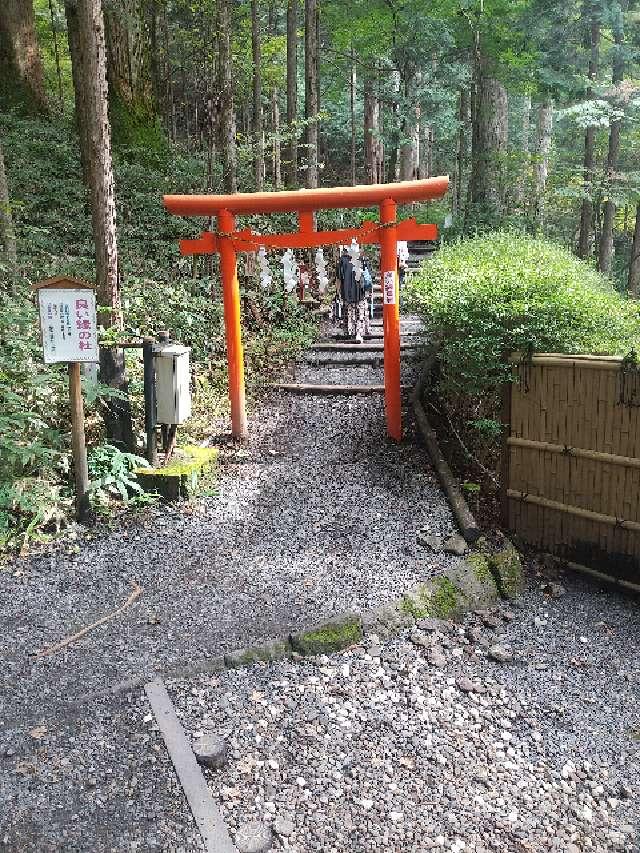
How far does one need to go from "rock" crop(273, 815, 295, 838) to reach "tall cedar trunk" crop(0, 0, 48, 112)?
1743cm

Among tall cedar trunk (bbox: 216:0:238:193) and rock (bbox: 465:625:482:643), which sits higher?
tall cedar trunk (bbox: 216:0:238:193)

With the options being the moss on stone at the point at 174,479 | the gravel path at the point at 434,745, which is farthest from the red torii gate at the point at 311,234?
the gravel path at the point at 434,745

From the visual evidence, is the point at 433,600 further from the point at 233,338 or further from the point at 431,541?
the point at 233,338

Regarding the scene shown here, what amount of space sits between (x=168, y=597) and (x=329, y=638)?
125cm

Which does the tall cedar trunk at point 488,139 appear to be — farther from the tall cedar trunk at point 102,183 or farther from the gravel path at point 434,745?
the gravel path at point 434,745

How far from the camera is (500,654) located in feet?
14.6

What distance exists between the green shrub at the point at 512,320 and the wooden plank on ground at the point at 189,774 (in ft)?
13.5

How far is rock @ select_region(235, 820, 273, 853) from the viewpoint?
2.72 metres

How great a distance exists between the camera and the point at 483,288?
6359mm

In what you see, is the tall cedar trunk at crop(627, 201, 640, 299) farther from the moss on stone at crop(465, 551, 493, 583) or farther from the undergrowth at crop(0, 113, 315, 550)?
the moss on stone at crop(465, 551, 493, 583)

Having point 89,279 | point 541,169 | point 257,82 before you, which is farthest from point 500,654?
point 541,169

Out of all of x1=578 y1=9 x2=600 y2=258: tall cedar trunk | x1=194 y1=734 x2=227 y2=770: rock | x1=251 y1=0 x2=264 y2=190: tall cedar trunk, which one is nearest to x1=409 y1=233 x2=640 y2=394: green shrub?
x1=194 y1=734 x2=227 y2=770: rock

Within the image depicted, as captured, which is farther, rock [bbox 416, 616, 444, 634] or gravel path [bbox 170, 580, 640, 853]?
rock [bbox 416, 616, 444, 634]

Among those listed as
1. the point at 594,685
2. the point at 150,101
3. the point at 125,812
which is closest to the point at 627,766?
the point at 594,685
